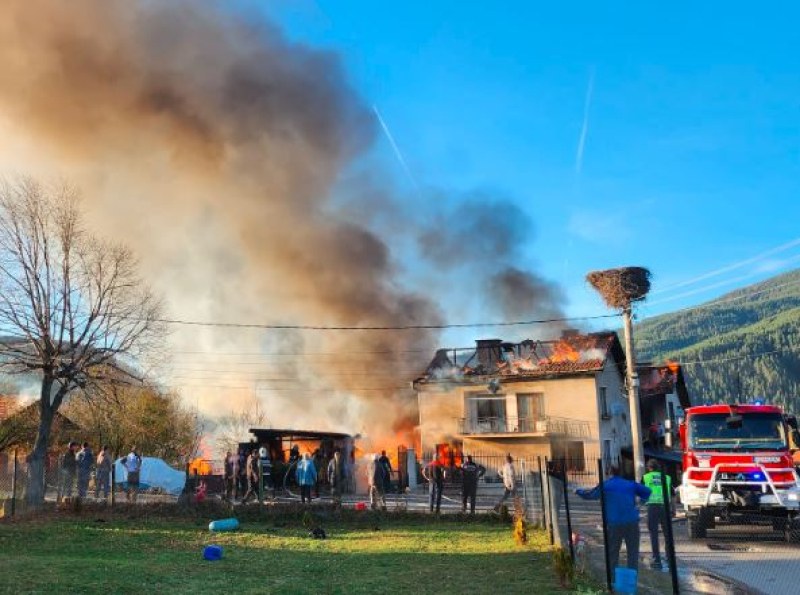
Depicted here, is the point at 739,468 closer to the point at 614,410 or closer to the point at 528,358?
the point at 528,358

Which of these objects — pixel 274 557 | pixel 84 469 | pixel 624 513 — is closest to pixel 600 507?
pixel 624 513

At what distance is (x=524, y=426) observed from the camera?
35.4 meters

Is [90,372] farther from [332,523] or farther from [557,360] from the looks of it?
[557,360]

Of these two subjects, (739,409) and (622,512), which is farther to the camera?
(739,409)

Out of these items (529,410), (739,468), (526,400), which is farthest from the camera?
(526,400)

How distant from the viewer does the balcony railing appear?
34.8 metres

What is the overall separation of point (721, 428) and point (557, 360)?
2211cm

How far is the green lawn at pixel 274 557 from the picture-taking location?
9.01 meters

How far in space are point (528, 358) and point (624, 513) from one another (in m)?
28.4

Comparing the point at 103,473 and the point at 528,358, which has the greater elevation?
the point at 528,358

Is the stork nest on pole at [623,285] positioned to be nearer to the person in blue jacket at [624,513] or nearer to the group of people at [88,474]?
the group of people at [88,474]

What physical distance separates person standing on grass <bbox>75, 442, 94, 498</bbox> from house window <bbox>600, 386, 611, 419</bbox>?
2410 centimetres

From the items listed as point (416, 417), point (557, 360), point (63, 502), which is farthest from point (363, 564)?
point (416, 417)

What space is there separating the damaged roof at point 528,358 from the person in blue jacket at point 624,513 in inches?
1032
